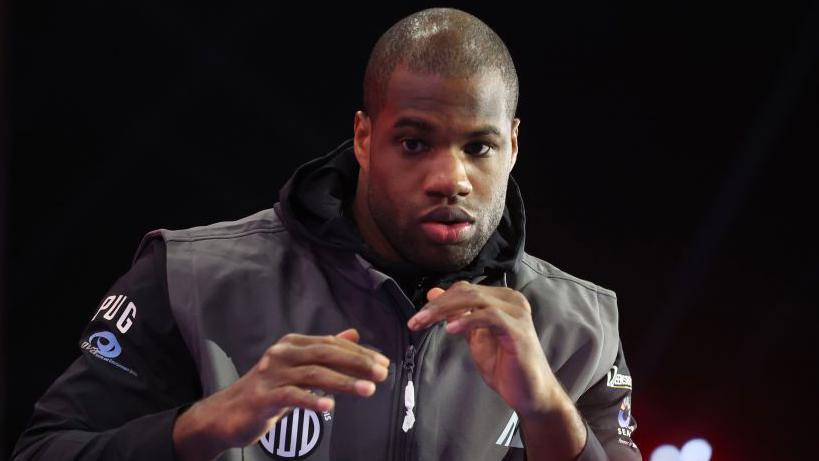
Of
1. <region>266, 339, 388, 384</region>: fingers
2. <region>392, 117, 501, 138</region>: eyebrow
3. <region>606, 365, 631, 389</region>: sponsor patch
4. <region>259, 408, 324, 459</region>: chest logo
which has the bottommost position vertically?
<region>259, 408, 324, 459</region>: chest logo

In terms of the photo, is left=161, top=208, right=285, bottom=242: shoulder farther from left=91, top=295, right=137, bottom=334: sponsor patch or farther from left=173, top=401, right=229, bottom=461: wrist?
left=173, top=401, right=229, bottom=461: wrist

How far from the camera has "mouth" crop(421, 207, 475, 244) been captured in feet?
5.41

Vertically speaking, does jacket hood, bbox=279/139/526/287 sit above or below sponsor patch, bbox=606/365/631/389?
above

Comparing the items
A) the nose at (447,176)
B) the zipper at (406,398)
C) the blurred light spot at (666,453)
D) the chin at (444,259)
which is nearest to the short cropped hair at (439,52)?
the nose at (447,176)

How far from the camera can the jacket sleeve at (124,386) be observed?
1.45m

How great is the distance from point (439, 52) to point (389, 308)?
41 cm

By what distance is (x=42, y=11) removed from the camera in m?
2.47

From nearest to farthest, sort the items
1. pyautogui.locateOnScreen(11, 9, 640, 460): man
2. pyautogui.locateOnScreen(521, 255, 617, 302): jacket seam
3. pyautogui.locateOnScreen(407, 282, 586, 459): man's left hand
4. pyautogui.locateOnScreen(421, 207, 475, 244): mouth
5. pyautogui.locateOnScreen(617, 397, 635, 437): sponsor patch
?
1. pyautogui.locateOnScreen(407, 282, 586, 459): man's left hand
2. pyautogui.locateOnScreen(11, 9, 640, 460): man
3. pyautogui.locateOnScreen(421, 207, 475, 244): mouth
4. pyautogui.locateOnScreen(617, 397, 635, 437): sponsor patch
5. pyautogui.locateOnScreen(521, 255, 617, 302): jacket seam

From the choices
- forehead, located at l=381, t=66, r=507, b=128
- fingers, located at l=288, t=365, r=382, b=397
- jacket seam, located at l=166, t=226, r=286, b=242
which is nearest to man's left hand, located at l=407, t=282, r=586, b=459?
fingers, located at l=288, t=365, r=382, b=397

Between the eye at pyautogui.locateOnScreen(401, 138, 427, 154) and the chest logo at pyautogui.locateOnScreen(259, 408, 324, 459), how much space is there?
0.43 meters

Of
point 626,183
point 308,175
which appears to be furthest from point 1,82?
point 626,183

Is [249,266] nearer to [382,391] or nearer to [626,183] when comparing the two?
[382,391]

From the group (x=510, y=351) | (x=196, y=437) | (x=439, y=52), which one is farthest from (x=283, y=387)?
(x=439, y=52)

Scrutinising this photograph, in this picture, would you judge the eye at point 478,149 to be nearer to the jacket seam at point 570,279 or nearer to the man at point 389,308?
the man at point 389,308
